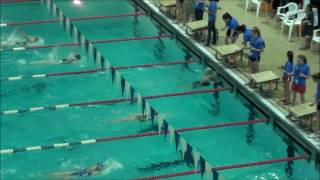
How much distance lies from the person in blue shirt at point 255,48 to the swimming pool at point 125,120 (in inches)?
31.8

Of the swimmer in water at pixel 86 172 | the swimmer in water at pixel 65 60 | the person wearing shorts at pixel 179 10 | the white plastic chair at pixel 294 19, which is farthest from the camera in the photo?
the person wearing shorts at pixel 179 10

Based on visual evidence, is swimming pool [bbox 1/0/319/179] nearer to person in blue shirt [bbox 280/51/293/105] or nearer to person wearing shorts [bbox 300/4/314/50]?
person in blue shirt [bbox 280/51/293/105]

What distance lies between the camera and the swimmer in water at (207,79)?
15.0 m

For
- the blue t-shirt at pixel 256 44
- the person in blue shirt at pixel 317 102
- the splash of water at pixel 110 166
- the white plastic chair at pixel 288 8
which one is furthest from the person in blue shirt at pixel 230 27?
the splash of water at pixel 110 166

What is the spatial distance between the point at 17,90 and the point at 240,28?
18.6 ft

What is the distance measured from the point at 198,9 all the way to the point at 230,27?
173 cm

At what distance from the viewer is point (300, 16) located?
1627cm

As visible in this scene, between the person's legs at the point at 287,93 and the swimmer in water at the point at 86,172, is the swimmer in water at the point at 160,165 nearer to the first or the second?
the swimmer in water at the point at 86,172

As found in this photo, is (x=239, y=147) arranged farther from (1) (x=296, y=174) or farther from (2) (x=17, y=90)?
(2) (x=17, y=90)

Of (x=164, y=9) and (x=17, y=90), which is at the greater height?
(x=164, y=9)

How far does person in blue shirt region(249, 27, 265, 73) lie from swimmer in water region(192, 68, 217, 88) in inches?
46.2

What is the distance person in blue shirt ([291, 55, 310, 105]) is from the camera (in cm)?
1214

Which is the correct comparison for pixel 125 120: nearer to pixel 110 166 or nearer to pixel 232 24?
pixel 110 166

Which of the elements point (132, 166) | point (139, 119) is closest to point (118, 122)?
point (139, 119)
